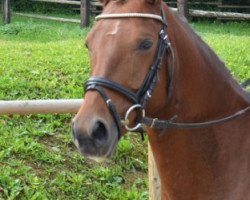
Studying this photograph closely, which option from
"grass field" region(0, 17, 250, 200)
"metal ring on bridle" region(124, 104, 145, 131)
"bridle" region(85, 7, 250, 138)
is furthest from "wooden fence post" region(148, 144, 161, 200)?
"metal ring on bridle" region(124, 104, 145, 131)

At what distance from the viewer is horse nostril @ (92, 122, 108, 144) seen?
2.21m

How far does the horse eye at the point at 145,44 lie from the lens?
7.80ft

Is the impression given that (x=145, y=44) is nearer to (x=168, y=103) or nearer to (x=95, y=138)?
(x=168, y=103)

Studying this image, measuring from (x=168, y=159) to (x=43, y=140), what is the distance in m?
2.83

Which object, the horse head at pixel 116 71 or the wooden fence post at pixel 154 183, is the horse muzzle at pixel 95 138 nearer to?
the horse head at pixel 116 71

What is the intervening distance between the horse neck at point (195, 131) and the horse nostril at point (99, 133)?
472 millimetres

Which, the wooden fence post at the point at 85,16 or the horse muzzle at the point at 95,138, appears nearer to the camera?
the horse muzzle at the point at 95,138

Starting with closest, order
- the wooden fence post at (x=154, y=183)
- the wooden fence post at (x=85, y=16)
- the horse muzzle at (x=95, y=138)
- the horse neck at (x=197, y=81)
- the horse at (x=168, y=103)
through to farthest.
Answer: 1. the horse muzzle at (x=95, y=138)
2. the horse at (x=168, y=103)
3. the horse neck at (x=197, y=81)
4. the wooden fence post at (x=154, y=183)
5. the wooden fence post at (x=85, y=16)

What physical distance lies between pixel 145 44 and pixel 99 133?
44 centimetres

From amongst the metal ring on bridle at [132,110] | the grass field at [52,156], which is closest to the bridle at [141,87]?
the metal ring on bridle at [132,110]

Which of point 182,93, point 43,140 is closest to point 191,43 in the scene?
point 182,93

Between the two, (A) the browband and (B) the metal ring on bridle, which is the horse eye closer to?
(A) the browband

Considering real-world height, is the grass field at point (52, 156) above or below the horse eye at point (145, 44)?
below

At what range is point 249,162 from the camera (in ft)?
9.10
